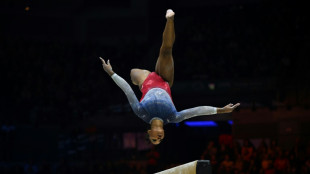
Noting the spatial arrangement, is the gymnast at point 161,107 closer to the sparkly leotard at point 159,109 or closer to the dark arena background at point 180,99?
the sparkly leotard at point 159,109

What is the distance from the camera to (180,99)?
11.7 m

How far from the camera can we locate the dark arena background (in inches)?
409

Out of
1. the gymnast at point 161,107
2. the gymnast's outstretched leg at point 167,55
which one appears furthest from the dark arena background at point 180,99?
the gymnast at point 161,107

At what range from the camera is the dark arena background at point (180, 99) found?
1040cm

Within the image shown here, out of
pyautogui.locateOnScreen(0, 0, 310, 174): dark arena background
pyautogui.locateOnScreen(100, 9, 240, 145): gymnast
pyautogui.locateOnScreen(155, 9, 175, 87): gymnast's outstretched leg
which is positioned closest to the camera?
pyautogui.locateOnScreen(100, 9, 240, 145): gymnast

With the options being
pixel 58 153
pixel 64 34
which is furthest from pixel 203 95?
pixel 64 34

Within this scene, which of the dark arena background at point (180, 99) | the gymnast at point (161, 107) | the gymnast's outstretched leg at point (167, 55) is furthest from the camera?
the dark arena background at point (180, 99)

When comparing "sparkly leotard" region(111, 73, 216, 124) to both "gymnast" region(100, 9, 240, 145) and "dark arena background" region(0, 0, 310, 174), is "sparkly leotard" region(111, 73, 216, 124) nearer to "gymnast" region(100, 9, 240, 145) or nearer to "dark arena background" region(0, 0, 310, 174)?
"gymnast" region(100, 9, 240, 145)

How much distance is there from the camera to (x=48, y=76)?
1306cm

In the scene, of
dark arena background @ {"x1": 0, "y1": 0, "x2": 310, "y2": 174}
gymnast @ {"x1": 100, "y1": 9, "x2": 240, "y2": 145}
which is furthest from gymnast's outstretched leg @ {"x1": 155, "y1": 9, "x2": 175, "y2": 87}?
dark arena background @ {"x1": 0, "y1": 0, "x2": 310, "y2": 174}

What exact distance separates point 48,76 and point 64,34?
3.07 m

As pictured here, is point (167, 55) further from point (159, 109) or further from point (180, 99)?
point (180, 99)

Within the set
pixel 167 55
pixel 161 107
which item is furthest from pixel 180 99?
pixel 161 107

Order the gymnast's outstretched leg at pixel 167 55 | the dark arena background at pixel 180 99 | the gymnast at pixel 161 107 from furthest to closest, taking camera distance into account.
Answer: the dark arena background at pixel 180 99 → the gymnast's outstretched leg at pixel 167 55 → the gymnast at pixel 161 107
